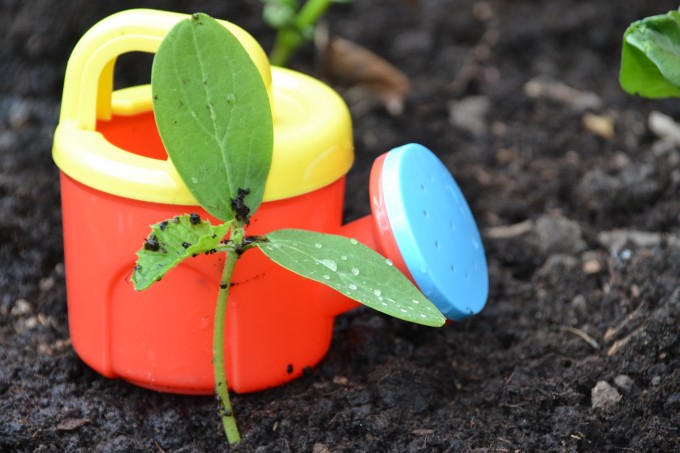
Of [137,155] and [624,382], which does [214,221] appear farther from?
[624,382]

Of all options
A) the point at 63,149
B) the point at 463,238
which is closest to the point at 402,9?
the point at 463,238

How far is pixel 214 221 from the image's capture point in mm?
1094

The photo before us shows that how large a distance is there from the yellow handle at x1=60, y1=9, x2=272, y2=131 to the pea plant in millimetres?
91

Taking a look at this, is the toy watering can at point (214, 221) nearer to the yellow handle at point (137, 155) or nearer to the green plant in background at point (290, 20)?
the yellow handle at point (137, 155)

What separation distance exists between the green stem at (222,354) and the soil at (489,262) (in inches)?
1.2

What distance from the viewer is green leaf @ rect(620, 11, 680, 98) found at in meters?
1.09

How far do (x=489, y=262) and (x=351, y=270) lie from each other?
67 centimetres

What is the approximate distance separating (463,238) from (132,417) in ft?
1.68

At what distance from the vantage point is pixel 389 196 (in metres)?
1.13

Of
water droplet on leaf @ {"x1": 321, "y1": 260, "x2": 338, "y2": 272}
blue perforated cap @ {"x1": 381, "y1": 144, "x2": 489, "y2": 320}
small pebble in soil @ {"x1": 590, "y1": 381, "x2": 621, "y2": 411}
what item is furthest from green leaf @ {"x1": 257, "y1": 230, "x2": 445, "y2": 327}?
small pebble in soil @ {"x1": 590, "y1": 381, "x2": 621, "y2": 411}

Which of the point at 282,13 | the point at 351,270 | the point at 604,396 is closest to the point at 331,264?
the point at 351,270


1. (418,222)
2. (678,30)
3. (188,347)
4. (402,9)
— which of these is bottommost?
(402,9)

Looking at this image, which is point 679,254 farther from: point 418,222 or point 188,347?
point 188,347

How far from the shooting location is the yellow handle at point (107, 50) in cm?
109
